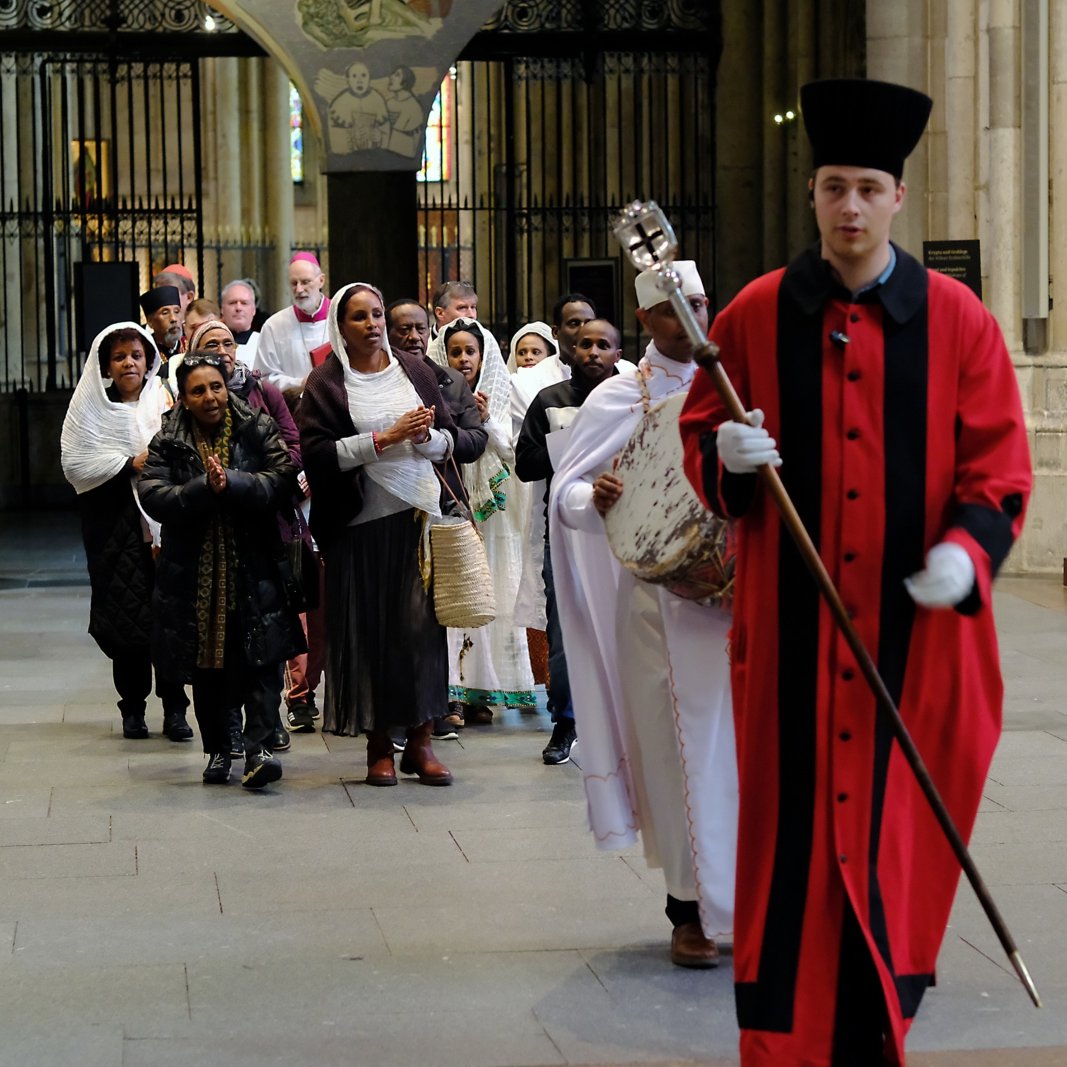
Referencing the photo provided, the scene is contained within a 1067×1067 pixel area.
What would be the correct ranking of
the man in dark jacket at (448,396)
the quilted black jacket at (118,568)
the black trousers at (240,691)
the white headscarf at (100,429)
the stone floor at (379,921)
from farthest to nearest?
the white headscarf at (100,429)
the quilted black jacket at (118,568)
the man in dark jacket at (448,396)
the black trousers at (240,691)
the stone floor at (379,921)

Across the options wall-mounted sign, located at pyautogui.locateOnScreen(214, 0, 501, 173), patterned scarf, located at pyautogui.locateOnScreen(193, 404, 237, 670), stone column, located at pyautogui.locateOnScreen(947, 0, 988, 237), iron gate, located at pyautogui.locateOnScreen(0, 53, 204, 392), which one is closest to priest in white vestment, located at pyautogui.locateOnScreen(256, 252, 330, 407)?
patterned scarf, located at pyautogui.locateOnScreen(193, 404, 237, 670)

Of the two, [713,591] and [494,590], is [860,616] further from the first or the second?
[494,590]

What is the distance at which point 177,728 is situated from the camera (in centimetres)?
819

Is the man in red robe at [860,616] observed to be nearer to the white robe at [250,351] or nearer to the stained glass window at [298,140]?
the white robe at [250,351]

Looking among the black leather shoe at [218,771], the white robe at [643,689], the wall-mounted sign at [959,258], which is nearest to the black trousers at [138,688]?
the black leather shoe at [218,771]

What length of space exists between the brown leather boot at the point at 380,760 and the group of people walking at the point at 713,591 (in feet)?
0.04

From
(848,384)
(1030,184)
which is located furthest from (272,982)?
(1030,184)

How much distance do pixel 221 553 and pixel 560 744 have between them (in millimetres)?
1491

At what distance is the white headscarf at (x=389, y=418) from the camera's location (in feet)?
23.1

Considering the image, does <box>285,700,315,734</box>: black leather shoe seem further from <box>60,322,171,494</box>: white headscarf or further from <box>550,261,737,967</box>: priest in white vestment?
<box>550,261,737,967</box>: priest in white vestment

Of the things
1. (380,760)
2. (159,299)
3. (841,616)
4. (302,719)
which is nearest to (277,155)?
(159,299)

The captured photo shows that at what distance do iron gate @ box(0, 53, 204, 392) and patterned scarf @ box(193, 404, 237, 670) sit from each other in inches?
383

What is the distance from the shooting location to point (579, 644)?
5.47 m

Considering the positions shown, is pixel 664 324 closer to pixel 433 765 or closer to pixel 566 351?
pixel 433 765
